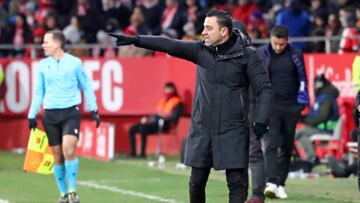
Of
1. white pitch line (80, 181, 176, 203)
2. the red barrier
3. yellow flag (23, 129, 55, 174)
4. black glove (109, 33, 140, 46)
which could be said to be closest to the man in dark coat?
black glove (109, 33, 140, 46)

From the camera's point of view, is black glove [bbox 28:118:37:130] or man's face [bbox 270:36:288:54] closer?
black glove [bbox 28:118:37:130]

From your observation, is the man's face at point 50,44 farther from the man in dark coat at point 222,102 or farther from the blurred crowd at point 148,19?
the blurred crowd at point 148,19

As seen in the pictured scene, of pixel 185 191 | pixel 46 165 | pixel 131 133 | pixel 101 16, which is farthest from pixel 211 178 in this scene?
pixel 101 16

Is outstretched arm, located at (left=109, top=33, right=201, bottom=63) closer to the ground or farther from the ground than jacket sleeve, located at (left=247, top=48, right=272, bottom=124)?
farther from the ground

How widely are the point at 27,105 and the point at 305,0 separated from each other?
6.77 meters

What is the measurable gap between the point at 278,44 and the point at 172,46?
433 cm

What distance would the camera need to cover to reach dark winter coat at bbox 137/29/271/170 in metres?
10.5

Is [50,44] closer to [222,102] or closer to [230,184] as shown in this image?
[222,102]

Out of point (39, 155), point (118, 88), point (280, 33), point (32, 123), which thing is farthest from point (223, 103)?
point (118, 88)

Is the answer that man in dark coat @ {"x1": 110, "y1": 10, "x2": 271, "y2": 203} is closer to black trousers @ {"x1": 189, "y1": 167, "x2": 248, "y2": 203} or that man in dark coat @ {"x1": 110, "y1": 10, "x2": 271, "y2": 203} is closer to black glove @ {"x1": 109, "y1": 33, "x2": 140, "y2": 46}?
black trousers @ {"x1": 189, "y1": 167, "x2": 248, "y2": 203}

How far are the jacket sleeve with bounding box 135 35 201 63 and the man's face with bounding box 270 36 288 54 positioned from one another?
159 inches

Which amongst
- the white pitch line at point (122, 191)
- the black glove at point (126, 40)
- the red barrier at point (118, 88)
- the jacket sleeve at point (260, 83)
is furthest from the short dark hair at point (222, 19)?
the red barrier at point (118, 88)

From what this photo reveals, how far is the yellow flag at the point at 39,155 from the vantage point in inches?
589

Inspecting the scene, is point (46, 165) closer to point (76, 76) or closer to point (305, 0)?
point (76, 76)
